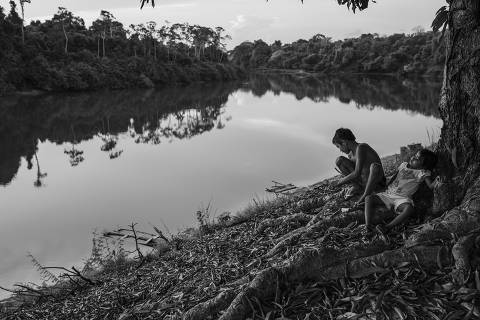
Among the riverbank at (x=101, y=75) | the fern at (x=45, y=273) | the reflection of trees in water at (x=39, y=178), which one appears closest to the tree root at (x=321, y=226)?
the fern at (x=45, y=273)

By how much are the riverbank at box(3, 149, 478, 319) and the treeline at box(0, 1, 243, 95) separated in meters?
37.2

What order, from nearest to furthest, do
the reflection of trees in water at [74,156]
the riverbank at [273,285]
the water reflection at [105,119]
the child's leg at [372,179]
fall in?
the riverbank at [273,285]
the child's leg at [372,179]
the reflection of trees in water at [74,156]
the water reflection at [105,119]

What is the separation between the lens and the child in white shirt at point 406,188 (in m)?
3.83

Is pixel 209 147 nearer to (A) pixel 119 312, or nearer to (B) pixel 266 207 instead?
(B) pixel 266 207

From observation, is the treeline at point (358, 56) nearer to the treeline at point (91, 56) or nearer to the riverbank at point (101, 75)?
the treeline at point (91, 56)

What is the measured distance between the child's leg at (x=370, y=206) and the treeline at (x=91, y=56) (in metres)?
39.0

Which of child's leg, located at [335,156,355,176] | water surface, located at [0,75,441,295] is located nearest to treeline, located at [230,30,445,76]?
water surface, located at [0,75,441,295]

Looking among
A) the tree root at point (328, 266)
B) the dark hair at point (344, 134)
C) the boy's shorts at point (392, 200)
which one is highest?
the dark hair at point (344, 134)

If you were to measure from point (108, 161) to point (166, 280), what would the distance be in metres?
12.8

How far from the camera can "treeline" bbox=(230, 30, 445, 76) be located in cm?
6875

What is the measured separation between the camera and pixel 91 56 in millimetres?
52375

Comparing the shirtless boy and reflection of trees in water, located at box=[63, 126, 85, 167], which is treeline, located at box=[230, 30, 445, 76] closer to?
reflection of trees in water, located at box=[63, 126, 85, 167]

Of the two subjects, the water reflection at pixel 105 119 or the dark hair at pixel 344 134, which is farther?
the water reflection at pixel 105 119

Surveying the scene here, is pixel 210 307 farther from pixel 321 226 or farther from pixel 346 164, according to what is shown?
pixel 346 164
